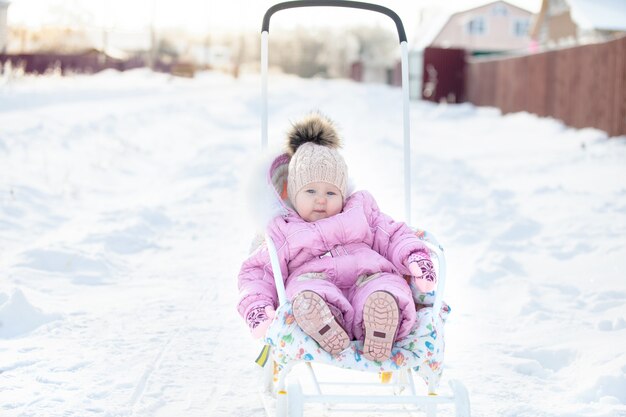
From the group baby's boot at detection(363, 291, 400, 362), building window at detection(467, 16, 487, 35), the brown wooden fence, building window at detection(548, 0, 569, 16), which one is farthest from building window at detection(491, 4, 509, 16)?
baby's boot at detection(363, 291, 400, 362)

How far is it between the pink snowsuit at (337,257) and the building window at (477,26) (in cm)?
5387

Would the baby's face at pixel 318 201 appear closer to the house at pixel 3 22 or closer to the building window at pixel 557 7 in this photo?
the building window at pixel 557 7

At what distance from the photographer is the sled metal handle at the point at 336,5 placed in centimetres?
383

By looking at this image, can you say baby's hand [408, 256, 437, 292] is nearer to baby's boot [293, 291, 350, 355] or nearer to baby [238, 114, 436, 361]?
baby [238, 114, 436, 361]

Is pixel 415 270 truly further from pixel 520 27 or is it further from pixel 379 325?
pixel 520 27

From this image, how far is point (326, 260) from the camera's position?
333 centimetres

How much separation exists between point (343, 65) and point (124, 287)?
7659cm

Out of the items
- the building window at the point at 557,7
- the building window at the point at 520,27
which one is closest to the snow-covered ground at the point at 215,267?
the building window at the point at 557,7

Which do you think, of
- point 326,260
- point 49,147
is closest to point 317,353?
point 326,260

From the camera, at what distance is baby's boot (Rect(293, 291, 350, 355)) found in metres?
2.90

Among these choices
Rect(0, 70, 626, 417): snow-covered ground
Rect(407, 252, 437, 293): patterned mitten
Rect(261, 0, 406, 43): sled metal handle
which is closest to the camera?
Rect(407, 252, 437, 293): patterned mitten

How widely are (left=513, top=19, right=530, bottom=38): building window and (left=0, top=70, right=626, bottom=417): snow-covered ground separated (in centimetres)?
4482

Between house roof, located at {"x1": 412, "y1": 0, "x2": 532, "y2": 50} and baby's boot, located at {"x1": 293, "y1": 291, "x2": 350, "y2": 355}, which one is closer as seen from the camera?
baby's boot, located at {"x1": 293, "y1": 291, "x2": 350, "y2": 355}

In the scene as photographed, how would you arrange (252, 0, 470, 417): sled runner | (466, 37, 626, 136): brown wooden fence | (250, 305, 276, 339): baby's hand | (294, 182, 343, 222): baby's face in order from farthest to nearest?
(466, 37, 626, 136): brown wooden fence → (294, 182, 343, 222): baby's face → (250, 305, 276, 339): baby's hand → (252, 0, 470, 417): sled runner
